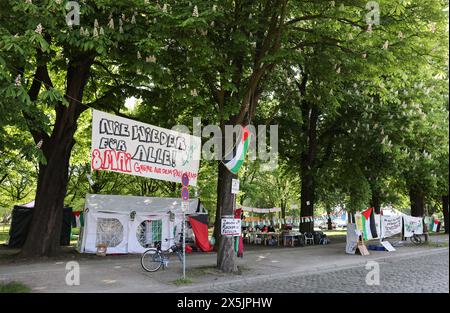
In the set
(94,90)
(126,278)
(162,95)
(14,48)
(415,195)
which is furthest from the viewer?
(415,195)

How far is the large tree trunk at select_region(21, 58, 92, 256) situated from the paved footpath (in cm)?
122

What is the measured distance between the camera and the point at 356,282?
12.2 m

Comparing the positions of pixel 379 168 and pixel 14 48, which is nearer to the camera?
pixel 14 48

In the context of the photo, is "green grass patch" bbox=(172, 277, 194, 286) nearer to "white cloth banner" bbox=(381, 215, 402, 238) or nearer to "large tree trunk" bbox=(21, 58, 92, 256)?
"large tree trunk" bbox=(21, 58, 92, 256)

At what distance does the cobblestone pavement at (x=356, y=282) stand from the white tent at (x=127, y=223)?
726cm

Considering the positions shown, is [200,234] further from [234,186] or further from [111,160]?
[111,160]

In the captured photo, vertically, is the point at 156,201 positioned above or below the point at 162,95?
below

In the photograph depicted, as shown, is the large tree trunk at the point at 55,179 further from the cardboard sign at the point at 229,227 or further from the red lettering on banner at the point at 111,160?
the cardboard sign at the point at 229,227

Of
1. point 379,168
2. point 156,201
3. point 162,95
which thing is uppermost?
point 162,95

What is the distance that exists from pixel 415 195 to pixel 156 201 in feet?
62.8

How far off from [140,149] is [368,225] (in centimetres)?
1300

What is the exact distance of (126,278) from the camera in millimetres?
12250
